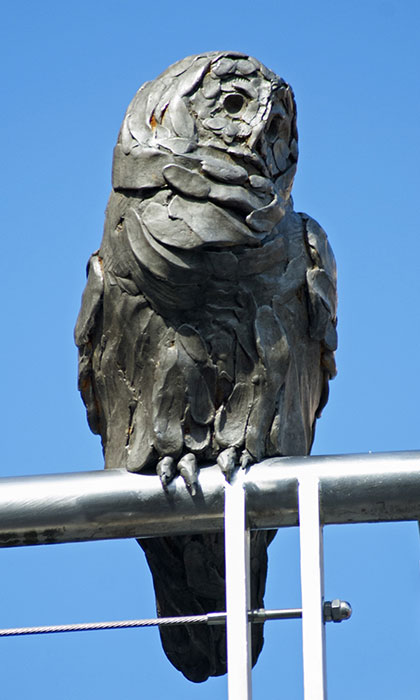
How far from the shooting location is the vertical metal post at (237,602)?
404cm

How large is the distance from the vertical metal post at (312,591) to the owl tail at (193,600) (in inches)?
39.3

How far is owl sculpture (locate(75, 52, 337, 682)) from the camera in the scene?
476 centimetres

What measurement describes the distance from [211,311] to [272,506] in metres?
0.73

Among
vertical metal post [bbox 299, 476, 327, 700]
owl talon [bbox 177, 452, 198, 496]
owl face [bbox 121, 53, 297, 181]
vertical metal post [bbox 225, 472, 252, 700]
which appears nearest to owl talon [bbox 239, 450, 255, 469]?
owl talon [bbox 177, 452, 198, 496]

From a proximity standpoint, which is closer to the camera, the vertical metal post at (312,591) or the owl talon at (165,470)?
the vertical metal post at (312,591)

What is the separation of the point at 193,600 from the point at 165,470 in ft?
2.48

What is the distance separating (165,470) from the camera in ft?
15.6

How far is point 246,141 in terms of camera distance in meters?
4.91

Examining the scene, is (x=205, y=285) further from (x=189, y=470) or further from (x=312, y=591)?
(x=312, y=591)

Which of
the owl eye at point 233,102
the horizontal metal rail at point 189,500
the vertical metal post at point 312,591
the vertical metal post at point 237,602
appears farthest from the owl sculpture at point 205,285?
the vertical metal post at point 312,591

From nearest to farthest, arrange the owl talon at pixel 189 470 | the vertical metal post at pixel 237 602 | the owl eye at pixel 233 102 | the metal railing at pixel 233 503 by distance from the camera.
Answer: the vertical metal post at pixel 237 602 < the metal railing at pixel 233 503 < the owl talon at pixel 189 470 < the owl eye at pixel 233 102

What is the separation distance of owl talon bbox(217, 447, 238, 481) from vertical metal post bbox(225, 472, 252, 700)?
0.75 ft

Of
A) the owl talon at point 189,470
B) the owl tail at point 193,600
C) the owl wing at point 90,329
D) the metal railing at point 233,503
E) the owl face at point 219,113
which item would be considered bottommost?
the owl tail at point 193,600

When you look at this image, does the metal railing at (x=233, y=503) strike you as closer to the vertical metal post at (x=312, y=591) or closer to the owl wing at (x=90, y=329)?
the vertical metal post at (x=312, y=591)
